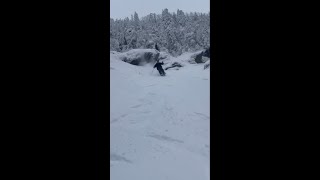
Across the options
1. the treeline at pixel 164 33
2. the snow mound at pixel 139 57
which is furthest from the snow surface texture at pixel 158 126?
the treeline at pixel 164 33

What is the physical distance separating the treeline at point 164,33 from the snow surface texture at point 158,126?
10.7 metres

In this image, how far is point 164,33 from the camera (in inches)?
1091

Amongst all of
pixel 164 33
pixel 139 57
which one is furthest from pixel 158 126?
pixel 164 33

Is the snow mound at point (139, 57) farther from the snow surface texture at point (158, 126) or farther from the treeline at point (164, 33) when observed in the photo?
the treeline at point (164, 33)

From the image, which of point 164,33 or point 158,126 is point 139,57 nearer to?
point 158,126

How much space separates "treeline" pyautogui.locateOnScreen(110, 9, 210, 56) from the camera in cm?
2342

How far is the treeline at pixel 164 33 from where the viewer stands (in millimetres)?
23423

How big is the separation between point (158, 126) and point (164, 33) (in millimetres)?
21234

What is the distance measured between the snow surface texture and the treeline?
1066cm
